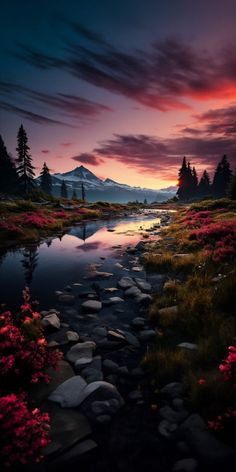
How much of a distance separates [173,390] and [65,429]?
1818mm

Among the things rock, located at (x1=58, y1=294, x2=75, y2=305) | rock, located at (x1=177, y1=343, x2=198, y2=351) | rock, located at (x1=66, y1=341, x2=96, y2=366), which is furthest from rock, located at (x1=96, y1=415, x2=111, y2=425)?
rock, located at (x1=58, y1=294, x2=75, y2=305)

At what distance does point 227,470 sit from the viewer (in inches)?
127

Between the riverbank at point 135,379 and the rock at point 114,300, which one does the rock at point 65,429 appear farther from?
the rock at point 114,300

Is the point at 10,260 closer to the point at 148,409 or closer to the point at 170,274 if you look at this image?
the point at 170,274

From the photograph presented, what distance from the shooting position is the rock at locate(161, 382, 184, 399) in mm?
4488

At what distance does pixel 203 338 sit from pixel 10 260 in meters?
11.7

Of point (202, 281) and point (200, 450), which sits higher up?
point (202, 281)

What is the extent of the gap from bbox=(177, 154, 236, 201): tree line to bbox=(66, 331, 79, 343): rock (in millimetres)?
93267

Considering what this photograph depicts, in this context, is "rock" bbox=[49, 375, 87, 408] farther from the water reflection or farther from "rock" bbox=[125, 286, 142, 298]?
the water reflection

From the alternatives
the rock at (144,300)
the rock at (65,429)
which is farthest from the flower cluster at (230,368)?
the rock at (144,300)

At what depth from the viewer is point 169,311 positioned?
23.9ft

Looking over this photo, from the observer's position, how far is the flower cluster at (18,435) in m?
3.12

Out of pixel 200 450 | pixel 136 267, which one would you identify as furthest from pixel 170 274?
pixel 200 450

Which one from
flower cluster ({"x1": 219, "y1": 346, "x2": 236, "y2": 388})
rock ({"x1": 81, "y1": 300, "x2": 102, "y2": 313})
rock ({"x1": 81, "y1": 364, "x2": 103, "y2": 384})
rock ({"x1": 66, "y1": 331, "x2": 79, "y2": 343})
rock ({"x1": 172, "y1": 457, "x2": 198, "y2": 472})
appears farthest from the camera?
rock ({"x1": 81, "y1": 300, "x2": 102, "y2": 313})
